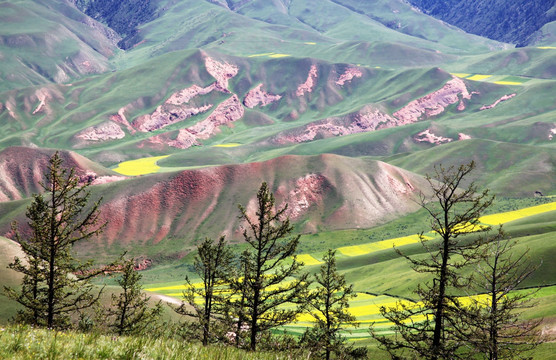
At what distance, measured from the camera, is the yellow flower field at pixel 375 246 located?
101 m

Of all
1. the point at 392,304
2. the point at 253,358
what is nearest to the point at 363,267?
the point at 392,304

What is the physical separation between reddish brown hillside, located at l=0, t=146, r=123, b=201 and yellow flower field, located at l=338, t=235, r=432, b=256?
84435mm

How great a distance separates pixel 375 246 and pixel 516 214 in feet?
127

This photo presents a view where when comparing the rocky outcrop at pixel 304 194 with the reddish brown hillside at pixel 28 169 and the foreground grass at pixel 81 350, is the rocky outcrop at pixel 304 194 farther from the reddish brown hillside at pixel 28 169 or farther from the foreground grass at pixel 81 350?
the foreground grass at pixel 81 350

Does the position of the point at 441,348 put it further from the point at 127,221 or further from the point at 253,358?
the point at 127,221

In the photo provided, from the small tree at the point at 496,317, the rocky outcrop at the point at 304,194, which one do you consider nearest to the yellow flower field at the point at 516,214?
the rocky outcrop at the point at 304,194

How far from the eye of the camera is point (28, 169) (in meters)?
144

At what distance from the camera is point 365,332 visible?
5600 centimetres

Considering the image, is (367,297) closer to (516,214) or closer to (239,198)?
(239,198)

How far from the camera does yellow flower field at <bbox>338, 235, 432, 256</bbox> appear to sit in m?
101

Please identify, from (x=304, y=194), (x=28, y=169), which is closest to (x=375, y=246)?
(x=304, y=194)

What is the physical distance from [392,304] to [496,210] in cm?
7233

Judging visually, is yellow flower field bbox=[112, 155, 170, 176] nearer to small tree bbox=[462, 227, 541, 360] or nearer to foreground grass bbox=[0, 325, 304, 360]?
small tree bbox=[462, 227, 541, 360]

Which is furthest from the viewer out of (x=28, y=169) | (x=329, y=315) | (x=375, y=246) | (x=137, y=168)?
(x=137, y=168)
